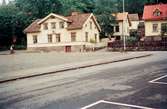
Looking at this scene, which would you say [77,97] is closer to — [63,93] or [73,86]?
[63,93]

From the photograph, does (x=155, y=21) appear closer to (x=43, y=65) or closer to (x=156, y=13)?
(x=156, y=13)

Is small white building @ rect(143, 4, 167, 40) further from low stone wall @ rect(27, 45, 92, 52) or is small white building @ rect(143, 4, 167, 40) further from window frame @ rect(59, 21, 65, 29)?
window frame @ rect(59, 21, 65, 29)

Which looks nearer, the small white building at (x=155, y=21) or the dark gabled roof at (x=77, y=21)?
the small white building at (x=155, y=21)

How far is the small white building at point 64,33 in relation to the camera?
6525 centimetres

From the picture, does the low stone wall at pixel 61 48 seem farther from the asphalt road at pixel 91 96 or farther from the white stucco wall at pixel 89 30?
the asphalt road at pixel 91 96

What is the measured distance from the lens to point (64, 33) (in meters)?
66.9

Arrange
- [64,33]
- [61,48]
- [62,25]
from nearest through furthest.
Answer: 1. [61,48]
2. [64,33]
3. [62,25]

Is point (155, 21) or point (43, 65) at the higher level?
point (155, 21)

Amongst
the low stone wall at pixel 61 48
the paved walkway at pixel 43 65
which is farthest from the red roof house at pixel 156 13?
the paved walkway at pixel 43 65

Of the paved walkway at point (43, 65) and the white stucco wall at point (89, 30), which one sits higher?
the white stucco wall at point (89, 30)

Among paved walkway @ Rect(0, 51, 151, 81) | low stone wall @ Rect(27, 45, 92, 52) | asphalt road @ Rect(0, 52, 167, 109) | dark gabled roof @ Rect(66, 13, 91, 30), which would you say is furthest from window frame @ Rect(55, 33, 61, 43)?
asphalt road @ Rect(0, 52, 167, 109)

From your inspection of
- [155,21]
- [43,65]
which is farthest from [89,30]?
[43,65]

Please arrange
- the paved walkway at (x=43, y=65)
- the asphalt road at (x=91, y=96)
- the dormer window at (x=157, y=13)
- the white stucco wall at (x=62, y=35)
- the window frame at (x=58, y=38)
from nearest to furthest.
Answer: the asphalt road at (x=91, y=96), the paved walkway at (x=43, y=65), the dormer window at (x=157, y=13), the white stucco wall at (x=62, y=35), the window frame at (x=58, y=38)

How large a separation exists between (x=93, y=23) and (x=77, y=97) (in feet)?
195
